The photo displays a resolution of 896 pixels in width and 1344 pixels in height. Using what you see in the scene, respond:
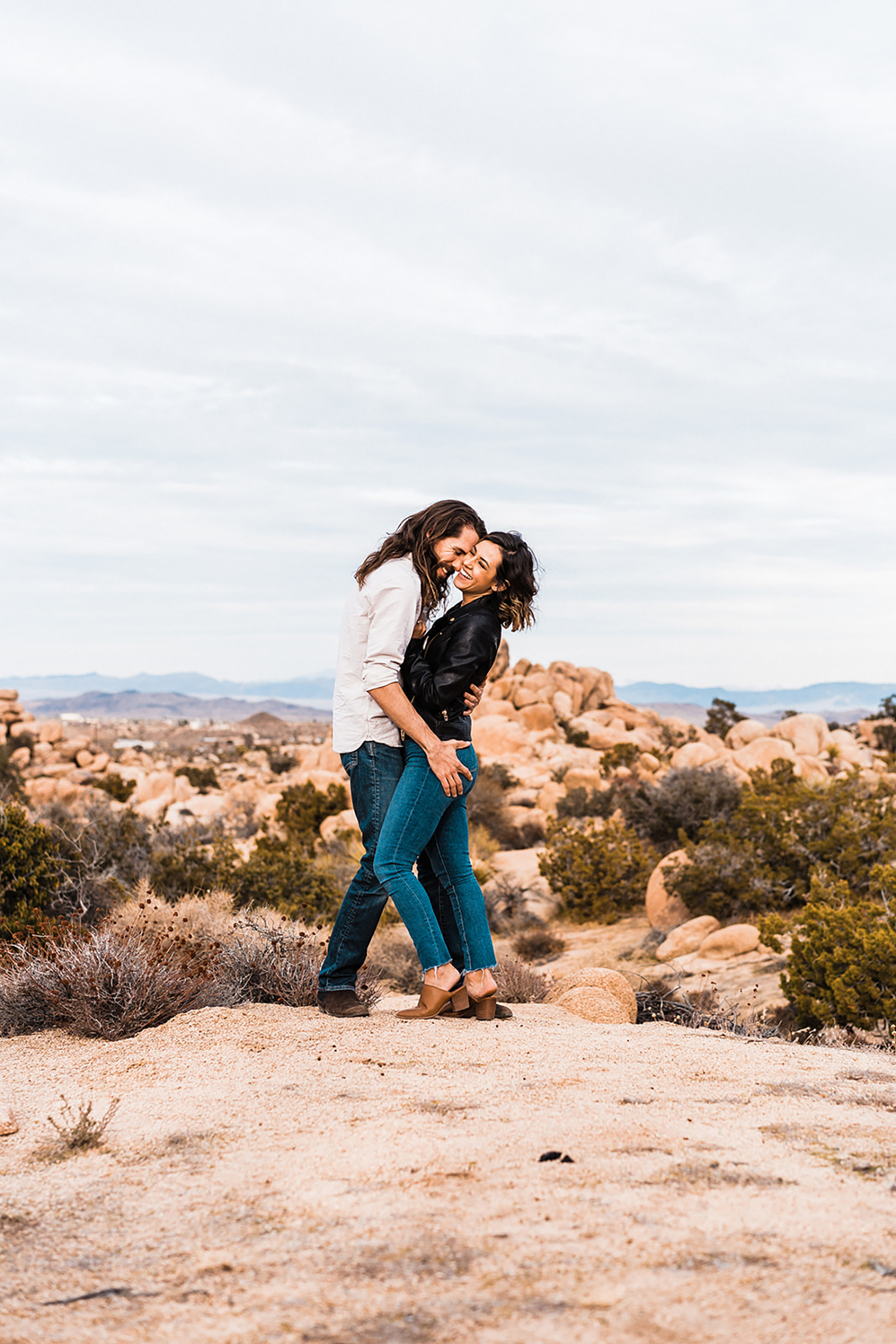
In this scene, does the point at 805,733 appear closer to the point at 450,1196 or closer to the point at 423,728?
the point at 423,728

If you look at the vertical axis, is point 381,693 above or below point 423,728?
above

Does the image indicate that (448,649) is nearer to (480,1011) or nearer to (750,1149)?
(480,1011)

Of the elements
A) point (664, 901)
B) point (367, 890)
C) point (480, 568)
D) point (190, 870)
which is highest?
point (480, 568)

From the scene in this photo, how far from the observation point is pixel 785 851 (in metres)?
11.9

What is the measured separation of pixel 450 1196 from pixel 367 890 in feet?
7.37

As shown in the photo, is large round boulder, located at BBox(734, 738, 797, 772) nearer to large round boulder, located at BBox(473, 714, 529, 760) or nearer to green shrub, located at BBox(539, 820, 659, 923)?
large round boulder, located at BBox(473, 714, 529, 760)

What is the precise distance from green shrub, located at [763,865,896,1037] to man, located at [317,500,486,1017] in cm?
359

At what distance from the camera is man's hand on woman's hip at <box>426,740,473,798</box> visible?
467 cm

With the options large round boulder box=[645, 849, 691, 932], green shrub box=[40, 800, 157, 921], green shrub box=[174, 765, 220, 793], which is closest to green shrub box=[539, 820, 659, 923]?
large round boulder box=[645, 849, 691, 932]

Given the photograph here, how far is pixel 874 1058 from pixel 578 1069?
65.2 inches

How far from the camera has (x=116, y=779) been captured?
93.9 feet

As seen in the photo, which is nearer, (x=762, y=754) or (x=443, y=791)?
(x=443, y=791)

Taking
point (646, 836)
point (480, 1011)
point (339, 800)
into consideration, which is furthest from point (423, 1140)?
point (339, 800)

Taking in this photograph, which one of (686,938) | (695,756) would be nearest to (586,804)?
(695,756)
